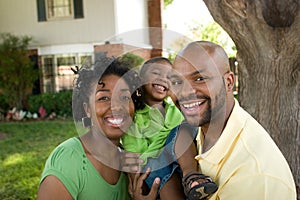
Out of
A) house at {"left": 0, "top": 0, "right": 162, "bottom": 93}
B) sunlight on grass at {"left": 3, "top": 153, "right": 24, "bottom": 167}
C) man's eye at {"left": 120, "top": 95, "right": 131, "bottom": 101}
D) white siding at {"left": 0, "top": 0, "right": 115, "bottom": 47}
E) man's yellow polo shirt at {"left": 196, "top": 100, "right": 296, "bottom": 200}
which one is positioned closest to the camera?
man's yellow polo shirt at {"left": 196, "top": 100, "right": 296, "bottom": 200}

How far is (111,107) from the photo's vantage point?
2.29 m

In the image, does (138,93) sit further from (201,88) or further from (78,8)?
(78,8)

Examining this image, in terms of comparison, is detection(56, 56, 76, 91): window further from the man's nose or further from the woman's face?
the man's nose

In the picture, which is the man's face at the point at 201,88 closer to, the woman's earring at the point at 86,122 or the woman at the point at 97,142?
the woman at the point at 97,142

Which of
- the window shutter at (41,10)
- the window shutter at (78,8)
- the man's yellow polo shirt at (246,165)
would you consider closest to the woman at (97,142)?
the man's yellow polo shirt at (246,165)

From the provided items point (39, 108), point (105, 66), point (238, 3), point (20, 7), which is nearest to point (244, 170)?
point (105, 66)

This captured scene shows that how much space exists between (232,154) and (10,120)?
1179cm

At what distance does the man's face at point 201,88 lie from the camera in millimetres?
2076

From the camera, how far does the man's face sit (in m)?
2.08

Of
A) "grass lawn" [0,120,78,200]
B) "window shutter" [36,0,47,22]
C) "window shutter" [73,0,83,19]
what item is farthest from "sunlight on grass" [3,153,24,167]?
"window shutter" [36,0,47,22]

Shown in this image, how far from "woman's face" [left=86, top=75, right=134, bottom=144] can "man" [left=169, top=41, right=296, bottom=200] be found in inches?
11.1

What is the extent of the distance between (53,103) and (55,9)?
10.6 feet

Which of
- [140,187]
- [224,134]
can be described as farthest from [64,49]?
[224,134]

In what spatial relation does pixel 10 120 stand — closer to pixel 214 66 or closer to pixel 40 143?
pixel 40 143
